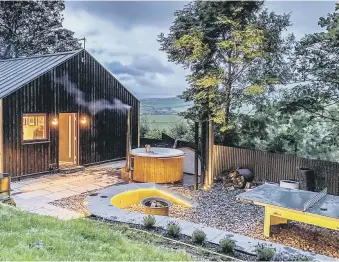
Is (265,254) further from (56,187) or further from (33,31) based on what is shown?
(33,31)

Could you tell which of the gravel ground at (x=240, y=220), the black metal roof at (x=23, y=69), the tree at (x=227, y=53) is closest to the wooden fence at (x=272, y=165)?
the tree at (x=227, y=53)

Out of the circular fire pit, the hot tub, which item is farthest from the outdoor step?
the circular fire pit

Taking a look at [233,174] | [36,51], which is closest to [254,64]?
[233,174]

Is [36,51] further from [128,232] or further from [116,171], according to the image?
[128,232]

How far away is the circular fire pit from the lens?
24.0ft

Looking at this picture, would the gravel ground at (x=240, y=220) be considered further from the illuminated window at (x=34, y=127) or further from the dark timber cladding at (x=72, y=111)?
the illuminated window at (x=34, y=127)

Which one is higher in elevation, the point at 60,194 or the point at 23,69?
the point at 23,69

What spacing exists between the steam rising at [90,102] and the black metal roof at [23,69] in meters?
0.66

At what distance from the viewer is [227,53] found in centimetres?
1038

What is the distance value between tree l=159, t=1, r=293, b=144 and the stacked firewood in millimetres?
1392

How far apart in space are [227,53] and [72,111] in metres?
5.90

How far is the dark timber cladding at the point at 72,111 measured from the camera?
33.6 feet

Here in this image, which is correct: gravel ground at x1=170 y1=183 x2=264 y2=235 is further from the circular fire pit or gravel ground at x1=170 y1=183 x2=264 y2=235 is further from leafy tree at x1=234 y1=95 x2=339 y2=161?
leafy tree at x1=234 y1=95 x2=339 y2=161

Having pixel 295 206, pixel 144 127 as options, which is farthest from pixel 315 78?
A: pixel 144 127
